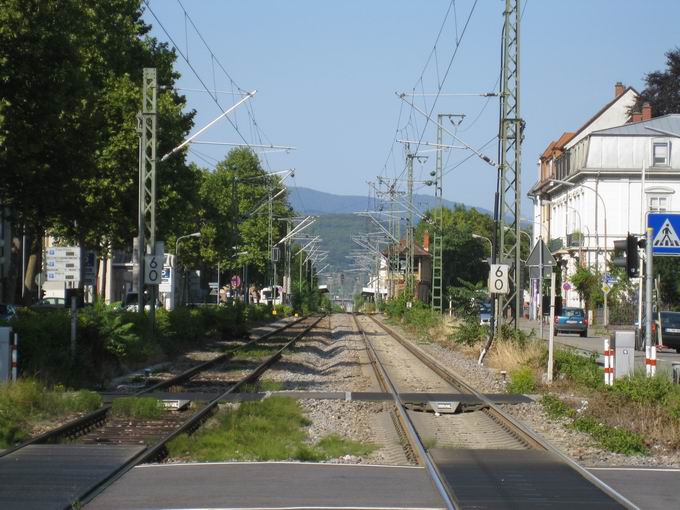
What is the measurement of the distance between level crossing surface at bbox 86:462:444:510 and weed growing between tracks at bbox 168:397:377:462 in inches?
28.3

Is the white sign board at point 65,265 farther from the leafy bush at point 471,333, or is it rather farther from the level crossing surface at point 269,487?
the leafy bush at point 471,333

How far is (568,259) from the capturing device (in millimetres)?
91250

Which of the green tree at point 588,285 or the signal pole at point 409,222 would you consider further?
the green tree at point 588,285

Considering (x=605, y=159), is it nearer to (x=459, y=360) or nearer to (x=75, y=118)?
(x=459, y=360)

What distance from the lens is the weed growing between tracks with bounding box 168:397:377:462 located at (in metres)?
12.6

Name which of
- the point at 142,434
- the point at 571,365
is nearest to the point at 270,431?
the point at 142,434

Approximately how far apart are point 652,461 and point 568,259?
261ft

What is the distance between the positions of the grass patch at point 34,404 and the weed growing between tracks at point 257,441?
2283 mm

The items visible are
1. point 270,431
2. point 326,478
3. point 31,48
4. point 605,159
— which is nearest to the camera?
point 326,478

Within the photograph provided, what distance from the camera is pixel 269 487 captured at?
406 inches

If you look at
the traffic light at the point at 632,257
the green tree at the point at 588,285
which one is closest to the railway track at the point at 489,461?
the traffic light at the point at 632,257

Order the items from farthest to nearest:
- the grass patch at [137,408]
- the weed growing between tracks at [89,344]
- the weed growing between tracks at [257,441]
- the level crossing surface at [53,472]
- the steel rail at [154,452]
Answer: the weed growing between tracks at [89,344] → the grass patch at [137,408] → the weed growing between tracks at [257,441] → the steel rail at [154,452] → the level crossing surface at [53,472]

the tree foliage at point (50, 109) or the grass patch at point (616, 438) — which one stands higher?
the tree foliage at point (50, 109)

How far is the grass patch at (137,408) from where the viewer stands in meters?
16.4
